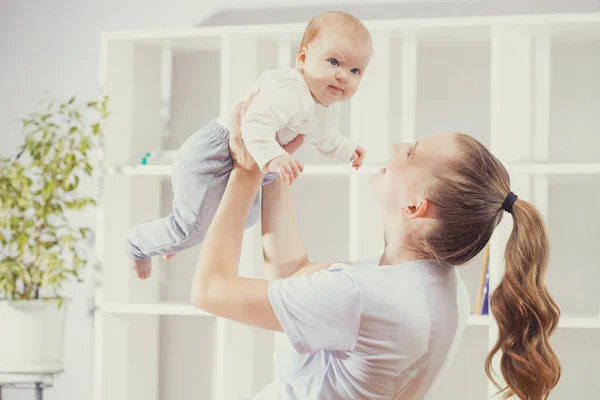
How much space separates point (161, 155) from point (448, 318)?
1704 millimetres

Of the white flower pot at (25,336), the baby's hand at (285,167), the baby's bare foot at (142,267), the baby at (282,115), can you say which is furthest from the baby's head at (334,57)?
the white flower pot at (25,336)

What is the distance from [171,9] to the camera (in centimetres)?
315

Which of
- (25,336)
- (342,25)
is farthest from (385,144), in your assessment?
(25,336)

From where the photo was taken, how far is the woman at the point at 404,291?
133cm

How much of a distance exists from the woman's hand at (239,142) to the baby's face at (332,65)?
0.39 feet

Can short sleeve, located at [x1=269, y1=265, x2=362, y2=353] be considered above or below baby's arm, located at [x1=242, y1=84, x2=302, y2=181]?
below

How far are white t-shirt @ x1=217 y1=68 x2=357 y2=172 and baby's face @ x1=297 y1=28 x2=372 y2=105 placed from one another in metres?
0.02

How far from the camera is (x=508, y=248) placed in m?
1.42

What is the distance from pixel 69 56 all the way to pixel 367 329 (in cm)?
228

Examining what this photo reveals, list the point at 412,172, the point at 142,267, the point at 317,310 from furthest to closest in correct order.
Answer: the point at 142,267
the point at 412,172
the point at 317,310

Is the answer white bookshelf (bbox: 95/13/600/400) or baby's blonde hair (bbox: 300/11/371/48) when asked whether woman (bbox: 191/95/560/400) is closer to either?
baby's blonde hair (bbox: 300/11/371/48)

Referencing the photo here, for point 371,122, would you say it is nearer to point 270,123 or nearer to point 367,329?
point 270,123

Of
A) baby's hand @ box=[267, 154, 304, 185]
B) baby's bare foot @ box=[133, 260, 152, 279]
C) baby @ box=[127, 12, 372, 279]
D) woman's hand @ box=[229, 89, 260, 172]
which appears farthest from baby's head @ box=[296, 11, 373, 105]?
baby's bare foot @ box=[133, 260, 152, 279]

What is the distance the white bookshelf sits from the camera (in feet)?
8.29
